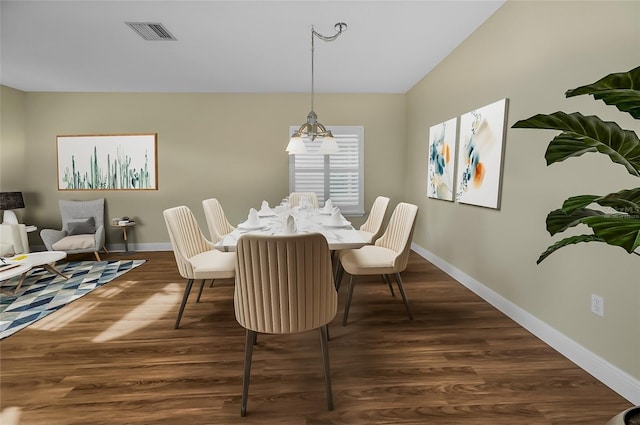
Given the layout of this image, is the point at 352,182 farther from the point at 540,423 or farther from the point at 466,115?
the point at 540,423

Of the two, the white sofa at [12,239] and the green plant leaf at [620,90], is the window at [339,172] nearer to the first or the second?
the white sofa at [12,239]

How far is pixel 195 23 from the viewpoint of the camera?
9.48 feet

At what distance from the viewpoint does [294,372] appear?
1961mm

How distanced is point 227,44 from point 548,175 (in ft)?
10.6

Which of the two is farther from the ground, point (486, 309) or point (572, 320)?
point (572, 320)

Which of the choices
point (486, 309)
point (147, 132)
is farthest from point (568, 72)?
point (147, 132)

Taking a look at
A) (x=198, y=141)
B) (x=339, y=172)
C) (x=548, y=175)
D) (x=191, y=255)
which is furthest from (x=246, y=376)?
(x=198, y=141)

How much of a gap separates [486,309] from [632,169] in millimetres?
→ 2196

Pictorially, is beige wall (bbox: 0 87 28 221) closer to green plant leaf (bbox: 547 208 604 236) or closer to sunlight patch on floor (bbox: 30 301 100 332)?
sunlight patch on floor (bbox: 30 301 100 332)

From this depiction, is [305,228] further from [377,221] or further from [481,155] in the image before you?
[481,155]

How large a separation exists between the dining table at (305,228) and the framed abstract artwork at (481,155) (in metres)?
1.23

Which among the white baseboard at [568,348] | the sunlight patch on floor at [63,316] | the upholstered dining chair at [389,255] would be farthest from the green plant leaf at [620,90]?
the sunlight patch on floor at [63,316]

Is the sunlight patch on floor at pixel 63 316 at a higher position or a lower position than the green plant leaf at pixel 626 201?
lower

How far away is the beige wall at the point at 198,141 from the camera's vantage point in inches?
199
